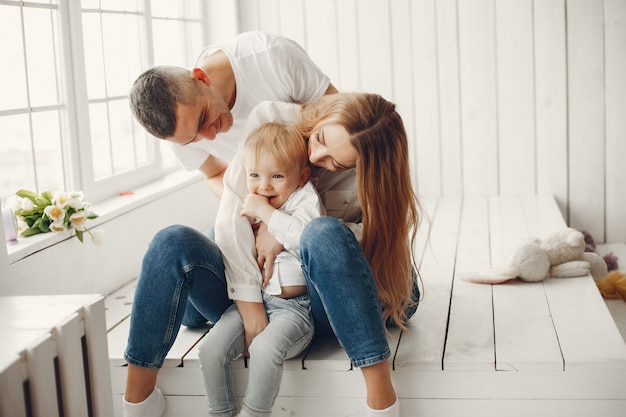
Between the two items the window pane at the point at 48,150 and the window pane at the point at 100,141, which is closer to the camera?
the window pane at the point at 48,150

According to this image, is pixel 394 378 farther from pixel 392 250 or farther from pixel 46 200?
pixel 46 200

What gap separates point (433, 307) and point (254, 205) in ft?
2.26

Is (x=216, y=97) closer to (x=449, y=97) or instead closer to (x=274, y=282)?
(x=274, y=282)

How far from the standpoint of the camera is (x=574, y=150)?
373cm

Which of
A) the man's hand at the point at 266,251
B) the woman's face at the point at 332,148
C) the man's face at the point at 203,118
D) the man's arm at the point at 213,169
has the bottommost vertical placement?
the man's hand at the point at 266,251

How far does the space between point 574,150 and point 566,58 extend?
424 millimetres

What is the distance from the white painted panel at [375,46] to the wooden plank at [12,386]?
2.85 metres

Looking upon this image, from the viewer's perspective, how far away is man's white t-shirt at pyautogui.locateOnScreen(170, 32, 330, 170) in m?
2.28

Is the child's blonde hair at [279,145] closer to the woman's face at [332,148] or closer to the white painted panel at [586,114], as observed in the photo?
the woman's face at [332,148]

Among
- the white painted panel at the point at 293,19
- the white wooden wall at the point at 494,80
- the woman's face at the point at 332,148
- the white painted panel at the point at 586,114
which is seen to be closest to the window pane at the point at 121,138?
the white wooden wall at the point at 494,80

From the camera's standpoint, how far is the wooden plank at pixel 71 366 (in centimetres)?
141

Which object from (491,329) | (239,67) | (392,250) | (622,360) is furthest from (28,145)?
(622,360)

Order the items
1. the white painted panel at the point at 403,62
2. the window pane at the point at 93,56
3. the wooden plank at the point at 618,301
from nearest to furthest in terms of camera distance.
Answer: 1. the wooden plank at the point at 618,301
2. the window pane at the point at 93,56
3. the white painted panel at the point at 403,62

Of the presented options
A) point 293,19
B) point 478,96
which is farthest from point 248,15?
point 478,96
